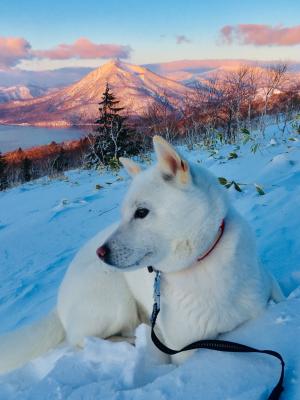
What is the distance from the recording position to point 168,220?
204 cm

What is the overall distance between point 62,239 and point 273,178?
3351mm

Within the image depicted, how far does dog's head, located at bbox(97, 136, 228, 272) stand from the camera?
204 centimetres

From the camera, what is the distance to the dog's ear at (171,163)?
199 centimetres

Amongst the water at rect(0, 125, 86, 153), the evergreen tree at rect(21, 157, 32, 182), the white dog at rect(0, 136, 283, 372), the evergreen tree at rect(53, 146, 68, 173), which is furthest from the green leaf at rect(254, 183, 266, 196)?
the evergreen tree at rect(21, 157, 32, 182)

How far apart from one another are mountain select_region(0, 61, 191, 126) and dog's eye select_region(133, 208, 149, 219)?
56.2ft

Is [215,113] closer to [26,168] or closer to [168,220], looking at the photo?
[168,220]

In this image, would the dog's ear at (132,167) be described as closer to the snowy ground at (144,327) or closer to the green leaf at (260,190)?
the snowy ground at (144,327)

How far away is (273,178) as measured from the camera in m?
5.46

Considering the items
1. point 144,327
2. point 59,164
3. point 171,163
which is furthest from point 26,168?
point 171,163

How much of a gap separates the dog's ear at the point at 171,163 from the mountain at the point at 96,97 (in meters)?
17.1

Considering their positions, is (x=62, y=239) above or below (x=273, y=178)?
below

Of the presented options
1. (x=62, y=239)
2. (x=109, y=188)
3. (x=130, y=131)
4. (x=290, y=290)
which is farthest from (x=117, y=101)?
(x=290, y=290)

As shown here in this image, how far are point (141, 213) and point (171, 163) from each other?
0.33m

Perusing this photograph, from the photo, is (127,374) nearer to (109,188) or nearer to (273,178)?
(273,178)
